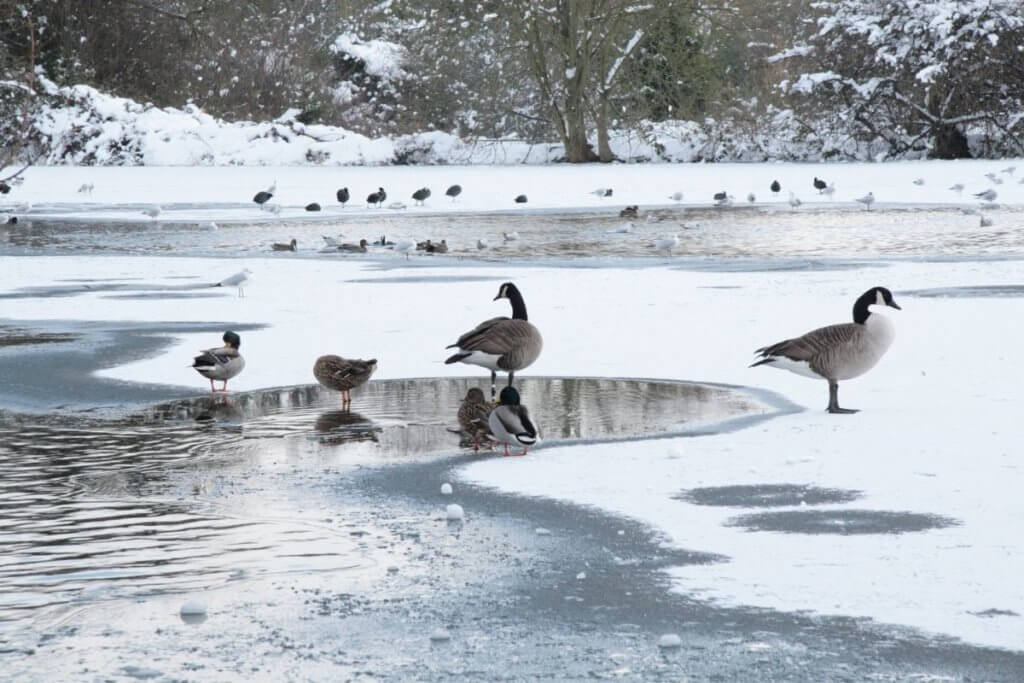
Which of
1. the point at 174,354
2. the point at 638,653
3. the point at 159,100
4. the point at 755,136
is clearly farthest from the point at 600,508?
the point at 159,100

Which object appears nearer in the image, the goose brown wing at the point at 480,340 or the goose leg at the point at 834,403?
the goose leg at the point at 834,403

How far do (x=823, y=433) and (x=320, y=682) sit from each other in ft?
14.8

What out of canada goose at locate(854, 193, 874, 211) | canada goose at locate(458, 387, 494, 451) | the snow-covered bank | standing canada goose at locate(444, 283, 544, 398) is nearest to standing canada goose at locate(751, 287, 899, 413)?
the snow-covered bank

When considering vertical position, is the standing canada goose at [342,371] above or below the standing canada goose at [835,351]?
below

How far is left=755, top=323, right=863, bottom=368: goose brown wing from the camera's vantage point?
29.1 feet

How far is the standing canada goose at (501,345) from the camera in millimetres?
9555

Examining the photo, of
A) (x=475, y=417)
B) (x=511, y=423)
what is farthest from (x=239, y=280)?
(x=511, y=423)

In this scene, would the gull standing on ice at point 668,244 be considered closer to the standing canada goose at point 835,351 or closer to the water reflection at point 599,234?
the water reflection at point 599,234

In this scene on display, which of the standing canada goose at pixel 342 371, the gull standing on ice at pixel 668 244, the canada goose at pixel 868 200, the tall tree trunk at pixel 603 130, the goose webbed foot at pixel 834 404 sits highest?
the tall tree trunk at pixel 603 130

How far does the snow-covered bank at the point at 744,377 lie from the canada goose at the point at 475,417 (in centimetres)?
44

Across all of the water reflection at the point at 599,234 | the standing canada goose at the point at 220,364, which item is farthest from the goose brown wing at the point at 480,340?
the water reflection at the point at 599,234

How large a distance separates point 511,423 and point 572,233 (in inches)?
687

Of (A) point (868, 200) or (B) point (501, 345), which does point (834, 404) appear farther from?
(A) point (868, 200)

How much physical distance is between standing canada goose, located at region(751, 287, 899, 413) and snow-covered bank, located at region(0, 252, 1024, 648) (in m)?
0.27
